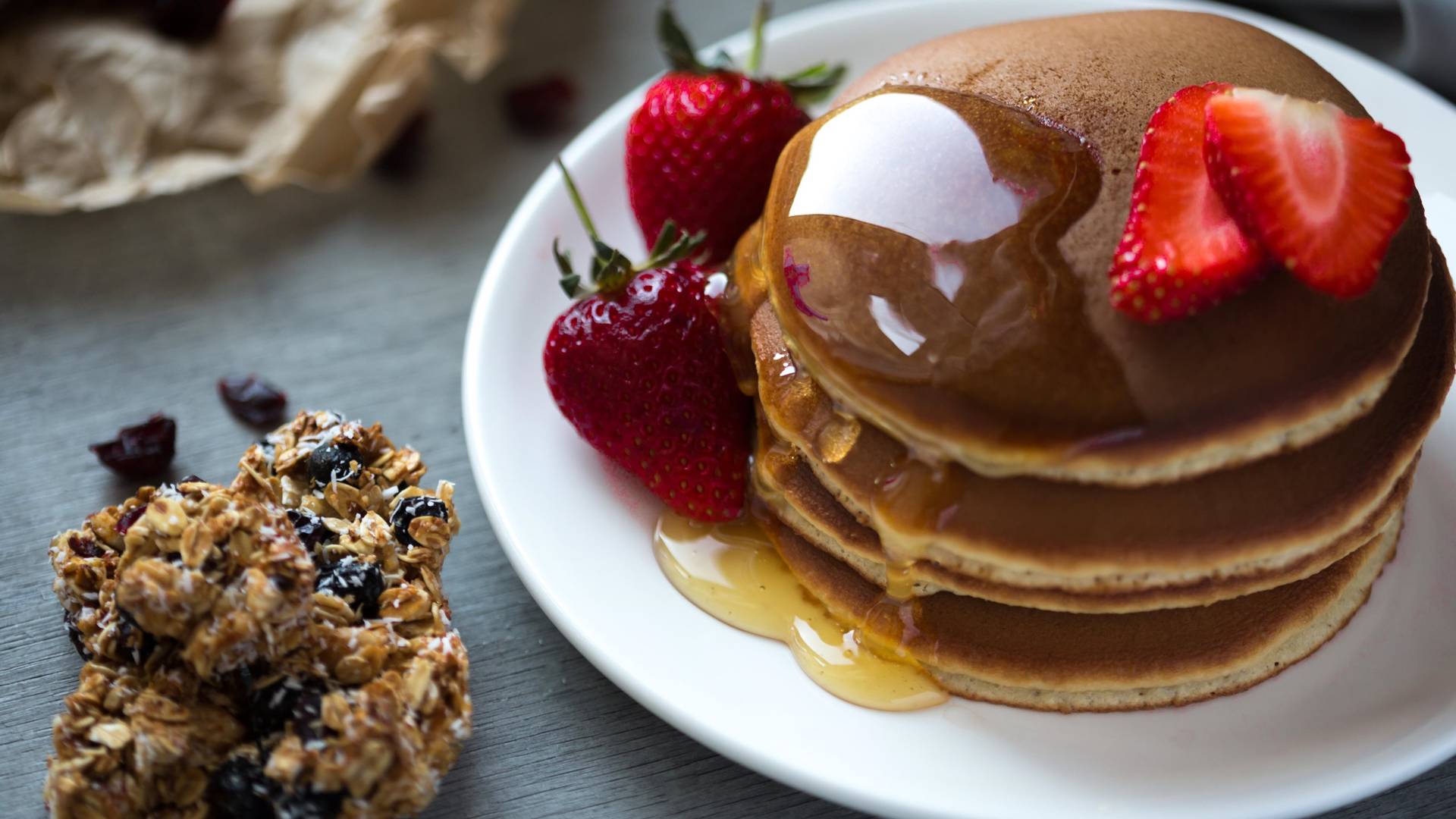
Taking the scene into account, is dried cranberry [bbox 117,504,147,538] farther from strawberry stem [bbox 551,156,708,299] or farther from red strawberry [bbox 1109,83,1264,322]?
red strawberry [bbox 1109,83,1264,322]

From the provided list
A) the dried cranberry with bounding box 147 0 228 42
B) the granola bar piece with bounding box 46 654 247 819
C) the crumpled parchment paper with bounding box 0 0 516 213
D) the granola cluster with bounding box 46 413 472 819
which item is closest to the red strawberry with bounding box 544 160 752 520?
the granola cluster with bounding box 46 413 472 819

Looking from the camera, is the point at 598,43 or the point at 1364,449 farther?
the point at 598,43

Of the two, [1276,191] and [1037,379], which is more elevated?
[1276,191]

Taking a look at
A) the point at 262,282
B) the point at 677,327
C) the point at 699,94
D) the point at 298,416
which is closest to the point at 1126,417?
the point at 677,327

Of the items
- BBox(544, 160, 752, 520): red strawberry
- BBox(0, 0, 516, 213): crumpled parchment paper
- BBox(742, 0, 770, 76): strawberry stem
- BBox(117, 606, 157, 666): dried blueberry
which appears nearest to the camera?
BBox(117, 606, 157, 666): dried blueberry

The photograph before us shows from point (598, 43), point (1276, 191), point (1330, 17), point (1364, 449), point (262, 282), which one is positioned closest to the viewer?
point (1276, 191)

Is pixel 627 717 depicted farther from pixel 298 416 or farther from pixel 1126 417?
pixel 1126 417

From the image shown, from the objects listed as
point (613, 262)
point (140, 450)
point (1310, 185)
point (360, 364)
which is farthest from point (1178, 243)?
point (140, 450)
